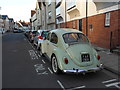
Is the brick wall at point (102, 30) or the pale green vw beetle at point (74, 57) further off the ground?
the brick wall at point (102, 30)

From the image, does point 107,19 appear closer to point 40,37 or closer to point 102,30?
point 102,30

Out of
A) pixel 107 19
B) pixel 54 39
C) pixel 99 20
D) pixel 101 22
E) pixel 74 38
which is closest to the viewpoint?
pixel 74 38

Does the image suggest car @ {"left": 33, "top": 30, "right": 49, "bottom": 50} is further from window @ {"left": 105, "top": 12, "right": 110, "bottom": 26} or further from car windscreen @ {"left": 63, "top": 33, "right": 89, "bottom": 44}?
window @ {"left": 105, "top": 12, "right": 110, "bottom": 26}

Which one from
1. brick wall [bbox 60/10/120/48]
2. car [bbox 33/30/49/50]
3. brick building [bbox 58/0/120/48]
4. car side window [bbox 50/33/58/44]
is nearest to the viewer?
car side window [bbox 50/33/58/44]

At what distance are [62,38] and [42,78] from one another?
1.82 meters

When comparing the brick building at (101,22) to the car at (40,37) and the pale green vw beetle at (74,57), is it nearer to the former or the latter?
the car at (40,37)

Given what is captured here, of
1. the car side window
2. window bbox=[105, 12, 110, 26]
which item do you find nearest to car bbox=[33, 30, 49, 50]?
the car side window

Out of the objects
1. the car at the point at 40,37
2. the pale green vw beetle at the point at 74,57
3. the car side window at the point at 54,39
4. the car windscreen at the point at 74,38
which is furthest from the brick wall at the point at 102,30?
the car side window at the point at 54,39

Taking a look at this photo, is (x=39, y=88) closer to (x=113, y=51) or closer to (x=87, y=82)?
(x=87, y=82)

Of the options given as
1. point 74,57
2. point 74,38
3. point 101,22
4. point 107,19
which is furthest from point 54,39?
point 101,22

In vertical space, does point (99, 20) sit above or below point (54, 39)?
above

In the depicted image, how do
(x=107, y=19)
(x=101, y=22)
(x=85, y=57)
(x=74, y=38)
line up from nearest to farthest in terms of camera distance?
(x=85, y=57) < (x=74, y=38) < (x=107, y=19) < (x=101, y=22)

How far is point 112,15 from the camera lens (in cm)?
1020

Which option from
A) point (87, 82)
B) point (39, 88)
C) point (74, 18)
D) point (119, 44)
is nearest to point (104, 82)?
point (87, 82)
